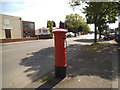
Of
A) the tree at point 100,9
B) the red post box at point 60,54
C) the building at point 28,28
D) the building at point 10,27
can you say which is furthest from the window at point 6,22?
the red post box at point 60,54

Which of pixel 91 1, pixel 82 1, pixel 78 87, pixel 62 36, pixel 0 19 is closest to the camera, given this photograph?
pixel 78 87

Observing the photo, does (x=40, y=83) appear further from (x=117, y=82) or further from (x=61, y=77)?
(x=117, y=82)

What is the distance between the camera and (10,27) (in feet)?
127

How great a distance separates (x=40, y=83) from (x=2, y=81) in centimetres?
144

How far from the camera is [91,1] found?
14.0 meters

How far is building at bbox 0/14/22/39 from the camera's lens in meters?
35.9

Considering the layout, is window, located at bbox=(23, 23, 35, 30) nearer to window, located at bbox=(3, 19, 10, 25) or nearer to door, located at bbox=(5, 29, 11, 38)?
door, located at bbox=(5, 29, 11, 38)

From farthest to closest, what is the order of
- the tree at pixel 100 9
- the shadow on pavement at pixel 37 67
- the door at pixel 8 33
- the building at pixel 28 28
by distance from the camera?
the building at pixel 28 28 < the door at pixel 8 33 < the tree at pixel 100 9 < the shadow on pavement at pixel 37 67

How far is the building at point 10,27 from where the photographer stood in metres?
35.9

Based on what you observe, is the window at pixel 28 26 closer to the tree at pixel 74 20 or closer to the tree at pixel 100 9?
the tree at pixel 74 20

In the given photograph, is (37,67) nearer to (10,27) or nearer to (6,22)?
(6,22)

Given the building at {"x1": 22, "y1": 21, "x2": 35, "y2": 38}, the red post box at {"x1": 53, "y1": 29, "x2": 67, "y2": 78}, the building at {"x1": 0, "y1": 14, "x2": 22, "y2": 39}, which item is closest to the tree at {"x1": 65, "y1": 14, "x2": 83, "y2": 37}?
the building at {"x1": 22, "y1": 21, "x2": 35, "y2": 38}

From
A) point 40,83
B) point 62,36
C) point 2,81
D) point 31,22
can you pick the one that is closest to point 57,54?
point 62,36

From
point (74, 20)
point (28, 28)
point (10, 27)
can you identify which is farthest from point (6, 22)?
point (74, 20)
